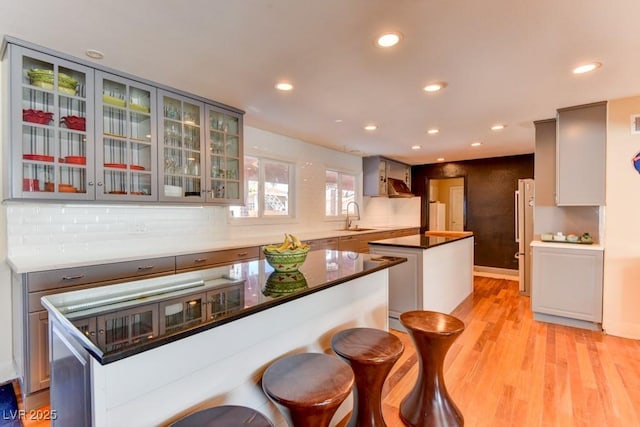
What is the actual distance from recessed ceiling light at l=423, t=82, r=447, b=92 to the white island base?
1937mm

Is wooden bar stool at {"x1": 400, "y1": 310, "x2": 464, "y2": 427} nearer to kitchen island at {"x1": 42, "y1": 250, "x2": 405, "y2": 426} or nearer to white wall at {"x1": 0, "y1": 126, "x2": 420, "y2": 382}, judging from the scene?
A: kitchen island at {"x1": 42, "y1": 250, "x2": 405, "y2": 426}

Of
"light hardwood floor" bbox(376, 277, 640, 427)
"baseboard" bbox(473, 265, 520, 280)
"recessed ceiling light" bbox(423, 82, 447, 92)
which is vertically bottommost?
"light hardwood floor" bbox(376, 277, 640, 427)

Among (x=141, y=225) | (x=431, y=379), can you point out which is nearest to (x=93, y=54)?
(x=141, y=225)

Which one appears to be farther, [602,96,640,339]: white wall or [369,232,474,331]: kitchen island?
[369,232,474,331]: kitchen island

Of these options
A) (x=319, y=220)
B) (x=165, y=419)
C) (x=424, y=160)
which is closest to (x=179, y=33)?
(x=165, y=419)

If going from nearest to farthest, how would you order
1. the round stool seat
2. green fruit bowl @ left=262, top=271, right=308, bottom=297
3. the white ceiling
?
1. the round stool seat
2. green fruit bowl @ left=262, top=271, right=308, bottom=297
3. the white ceiling

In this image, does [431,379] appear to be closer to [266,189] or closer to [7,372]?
[7,372]

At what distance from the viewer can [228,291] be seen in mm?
1439

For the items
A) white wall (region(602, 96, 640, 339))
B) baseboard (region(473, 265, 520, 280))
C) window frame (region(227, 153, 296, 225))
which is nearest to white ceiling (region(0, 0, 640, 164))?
white wall (region(602, 96, 640, 339))

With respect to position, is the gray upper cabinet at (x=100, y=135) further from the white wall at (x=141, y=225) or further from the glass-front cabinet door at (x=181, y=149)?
the white wall at (x=141, y=225)

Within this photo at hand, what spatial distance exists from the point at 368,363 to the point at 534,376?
1.73 metres

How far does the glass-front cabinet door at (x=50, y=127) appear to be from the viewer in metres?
2.11

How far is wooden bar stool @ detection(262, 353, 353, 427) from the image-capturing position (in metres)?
1.15

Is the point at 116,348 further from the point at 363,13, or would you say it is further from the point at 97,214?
the point at 97,214
